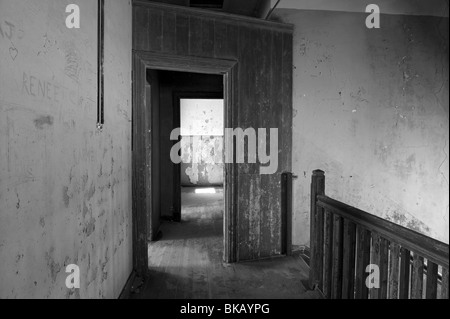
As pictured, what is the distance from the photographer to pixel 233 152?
2869 millimetres

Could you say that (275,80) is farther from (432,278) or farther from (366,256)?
(432,278)

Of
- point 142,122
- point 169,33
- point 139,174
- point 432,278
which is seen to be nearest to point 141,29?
point 169,33

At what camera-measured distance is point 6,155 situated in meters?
0.87

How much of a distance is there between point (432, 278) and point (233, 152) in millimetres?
1962

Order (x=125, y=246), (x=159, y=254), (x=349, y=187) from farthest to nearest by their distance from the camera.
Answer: (x=349, y=187) → (x=159, y=254) → (x=125, y=246)

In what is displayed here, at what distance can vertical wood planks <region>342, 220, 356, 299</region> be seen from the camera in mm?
1774

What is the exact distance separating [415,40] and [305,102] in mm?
1629

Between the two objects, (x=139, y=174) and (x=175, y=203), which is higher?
(x=139, y=174)

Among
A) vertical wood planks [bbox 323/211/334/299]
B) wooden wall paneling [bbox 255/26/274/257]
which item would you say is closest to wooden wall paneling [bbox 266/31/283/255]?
wooden wall paneling [bbox 255/26/274/257]

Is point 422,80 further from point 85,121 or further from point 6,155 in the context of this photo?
point 6,155

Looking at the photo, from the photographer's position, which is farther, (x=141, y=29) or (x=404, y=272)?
(x=141, y=29)

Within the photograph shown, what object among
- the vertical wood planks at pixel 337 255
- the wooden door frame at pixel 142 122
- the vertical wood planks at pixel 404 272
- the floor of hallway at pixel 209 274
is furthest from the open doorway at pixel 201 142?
the vertical wood planks at pixel 404 272

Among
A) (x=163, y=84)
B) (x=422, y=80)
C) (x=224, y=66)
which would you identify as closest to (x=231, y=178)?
(x=224, y=66)

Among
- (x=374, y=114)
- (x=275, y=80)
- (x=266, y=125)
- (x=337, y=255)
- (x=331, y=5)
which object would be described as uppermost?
(x=331, y=5)
